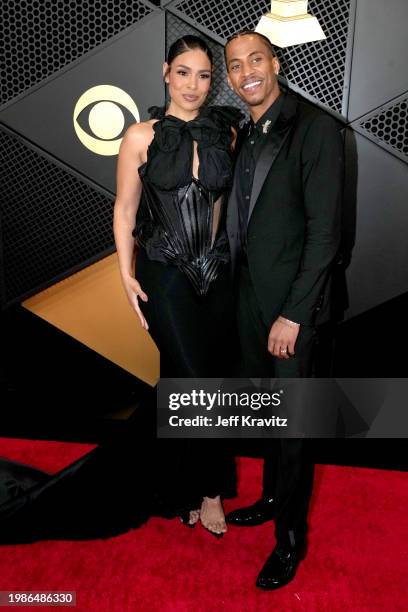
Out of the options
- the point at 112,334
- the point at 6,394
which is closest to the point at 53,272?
the point at 112,334

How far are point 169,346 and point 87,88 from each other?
53.3 inches

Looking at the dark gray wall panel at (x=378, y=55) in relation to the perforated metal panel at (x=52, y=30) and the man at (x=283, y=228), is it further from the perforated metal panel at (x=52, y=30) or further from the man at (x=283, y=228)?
the perforated metal panel at (x=52, y=30)

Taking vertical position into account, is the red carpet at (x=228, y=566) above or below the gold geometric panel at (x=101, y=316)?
below

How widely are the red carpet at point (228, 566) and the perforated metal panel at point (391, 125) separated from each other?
159 cm

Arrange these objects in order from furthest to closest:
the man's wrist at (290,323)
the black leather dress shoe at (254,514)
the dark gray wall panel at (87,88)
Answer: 1. the dark gray wall panel at (87,88)
2. the black leather dress shoe at (254,514)
3. the man's wrist at (290,323)

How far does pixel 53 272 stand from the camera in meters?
2.92

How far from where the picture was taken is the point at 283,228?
74.4 inches

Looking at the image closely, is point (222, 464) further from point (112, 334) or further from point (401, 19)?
point (401, 19)

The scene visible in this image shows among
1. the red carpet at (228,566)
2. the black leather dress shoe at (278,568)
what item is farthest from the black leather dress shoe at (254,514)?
the black leather dress shoe at (278,568)

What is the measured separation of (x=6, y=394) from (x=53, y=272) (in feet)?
2.68

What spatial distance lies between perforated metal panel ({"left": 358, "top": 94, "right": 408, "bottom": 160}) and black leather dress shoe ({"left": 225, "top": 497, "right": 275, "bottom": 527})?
1.64 m

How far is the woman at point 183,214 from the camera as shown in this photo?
2062 millimetres

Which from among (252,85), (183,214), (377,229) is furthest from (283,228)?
(377,229)

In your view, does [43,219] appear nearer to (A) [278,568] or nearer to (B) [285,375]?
(B) [285,375]
